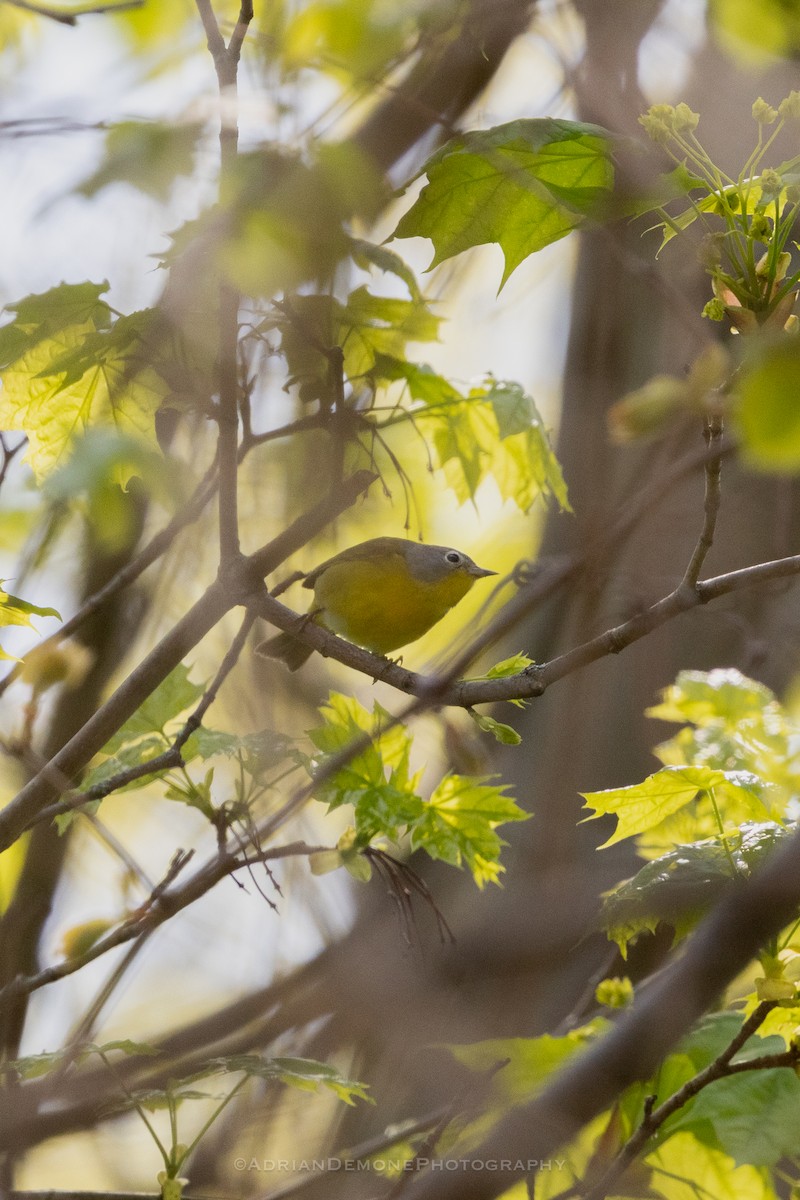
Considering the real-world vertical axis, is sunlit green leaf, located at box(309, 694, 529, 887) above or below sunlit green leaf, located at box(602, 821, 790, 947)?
above

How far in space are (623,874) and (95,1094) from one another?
1.84m

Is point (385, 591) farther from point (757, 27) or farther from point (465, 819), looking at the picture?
point (757, 27)

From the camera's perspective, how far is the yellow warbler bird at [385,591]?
146 inches

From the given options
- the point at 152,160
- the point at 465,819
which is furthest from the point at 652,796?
the point at 152,160

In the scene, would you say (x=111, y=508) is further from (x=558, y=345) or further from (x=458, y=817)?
(x=558, y=345)

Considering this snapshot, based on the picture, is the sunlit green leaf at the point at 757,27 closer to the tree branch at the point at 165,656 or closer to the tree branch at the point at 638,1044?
the tree branch at the point at 165,656

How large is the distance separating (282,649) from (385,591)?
52 centimetres

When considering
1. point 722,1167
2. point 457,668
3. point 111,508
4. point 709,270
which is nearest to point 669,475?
point 709,270

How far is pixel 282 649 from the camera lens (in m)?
3.96

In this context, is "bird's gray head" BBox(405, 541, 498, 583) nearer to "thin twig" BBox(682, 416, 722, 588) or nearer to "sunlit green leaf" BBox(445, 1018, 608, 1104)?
"sunlit green leaf" BBox(445, 1018, 608, 1104)

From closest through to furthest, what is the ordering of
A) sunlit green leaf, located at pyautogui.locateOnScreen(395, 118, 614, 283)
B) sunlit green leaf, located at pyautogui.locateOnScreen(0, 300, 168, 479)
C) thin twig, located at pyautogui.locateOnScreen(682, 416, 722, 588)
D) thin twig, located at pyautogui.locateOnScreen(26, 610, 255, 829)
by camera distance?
thin twig, located at pyautogui.locateOnScreen(682, 416, 722, 588) < sunlit green leaf, located at pyautogui.locateOnScreen(395, 118, 614, 283) < thin twig, located at pyautogui.locateOnScreen(26, 610, 255, 829) < sunlit green leaf, located at pyautogui.locateOnScreen(0, 300, 168, 479)

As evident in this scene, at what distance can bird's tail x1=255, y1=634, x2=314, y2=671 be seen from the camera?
3.92 meters

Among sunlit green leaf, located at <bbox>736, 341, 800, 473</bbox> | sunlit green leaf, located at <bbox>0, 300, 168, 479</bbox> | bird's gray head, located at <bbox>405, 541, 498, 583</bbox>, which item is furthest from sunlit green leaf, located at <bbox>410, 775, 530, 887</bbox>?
sunlit green leaf, located at <bbox>736, 341, 800, 473</bbox>

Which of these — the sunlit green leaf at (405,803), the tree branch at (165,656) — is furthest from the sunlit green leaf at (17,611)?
the sunlit green leaf at (405,803)
